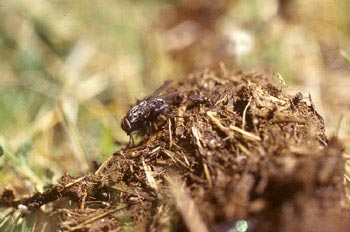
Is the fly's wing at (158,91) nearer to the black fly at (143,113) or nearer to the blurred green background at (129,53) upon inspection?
the black fly at (143,113)

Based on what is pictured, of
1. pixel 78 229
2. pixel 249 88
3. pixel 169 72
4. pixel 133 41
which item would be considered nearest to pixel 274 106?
pixel 249 88

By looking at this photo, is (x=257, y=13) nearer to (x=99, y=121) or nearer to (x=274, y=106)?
(x=99, y=121)

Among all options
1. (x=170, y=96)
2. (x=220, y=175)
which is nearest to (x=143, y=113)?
(x=170, y=96)

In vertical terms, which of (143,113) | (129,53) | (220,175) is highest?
(129,53)

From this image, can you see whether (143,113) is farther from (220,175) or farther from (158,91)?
(220,175)

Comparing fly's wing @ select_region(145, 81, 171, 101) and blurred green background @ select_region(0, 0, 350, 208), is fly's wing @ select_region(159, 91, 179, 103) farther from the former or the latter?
blurred green background @ select_region(0, 0, 350, 208)

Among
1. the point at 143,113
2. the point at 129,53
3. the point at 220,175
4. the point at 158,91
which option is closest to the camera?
the point at 220,175

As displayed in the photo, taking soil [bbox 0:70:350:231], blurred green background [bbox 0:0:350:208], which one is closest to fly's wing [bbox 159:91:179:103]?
soil [bbox 0:70:350:231]

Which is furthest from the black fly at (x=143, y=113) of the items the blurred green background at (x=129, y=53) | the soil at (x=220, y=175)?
the blurred green background at (x=129, y=53)
